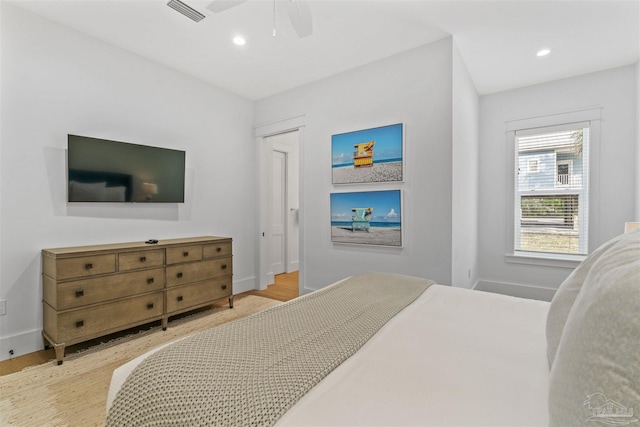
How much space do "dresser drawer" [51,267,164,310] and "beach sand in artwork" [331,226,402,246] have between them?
1903mm

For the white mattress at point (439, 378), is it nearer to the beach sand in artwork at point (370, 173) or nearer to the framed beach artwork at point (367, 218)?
the framed beach artwork at point (367, 218)

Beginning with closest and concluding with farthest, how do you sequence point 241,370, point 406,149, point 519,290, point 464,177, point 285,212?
point 241,370, point 406,149, point 464,177, point 519,290, point 285,212

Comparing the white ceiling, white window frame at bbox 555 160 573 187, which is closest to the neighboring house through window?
white window frame at bbox 555 160 573 187

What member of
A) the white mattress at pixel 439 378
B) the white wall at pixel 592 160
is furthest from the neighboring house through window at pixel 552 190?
the white mattress at pixel 439 378

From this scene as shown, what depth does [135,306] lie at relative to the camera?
8.52 feet

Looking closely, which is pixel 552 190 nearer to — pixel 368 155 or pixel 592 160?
pixel 592 160

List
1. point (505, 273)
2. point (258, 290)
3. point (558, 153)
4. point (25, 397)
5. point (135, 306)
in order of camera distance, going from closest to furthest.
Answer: point (25, 397) → point (135, 306) → point (558, 153) → point (505, 273) → point (258, 290)

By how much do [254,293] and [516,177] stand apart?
395cm

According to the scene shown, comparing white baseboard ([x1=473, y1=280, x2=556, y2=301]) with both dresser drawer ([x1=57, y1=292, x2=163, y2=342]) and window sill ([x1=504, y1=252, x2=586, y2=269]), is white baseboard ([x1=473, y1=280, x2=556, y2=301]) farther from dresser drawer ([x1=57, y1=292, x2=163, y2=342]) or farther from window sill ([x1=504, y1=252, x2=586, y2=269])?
dresser drawer ([x1=57, y1=292, x2=163, y2=342])

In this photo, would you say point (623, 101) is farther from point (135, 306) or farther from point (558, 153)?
point (135, 306)

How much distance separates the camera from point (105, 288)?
2.40 metres

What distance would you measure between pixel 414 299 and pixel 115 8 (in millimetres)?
3195

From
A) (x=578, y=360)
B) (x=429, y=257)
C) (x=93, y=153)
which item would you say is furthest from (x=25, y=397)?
(x=429, y=257)

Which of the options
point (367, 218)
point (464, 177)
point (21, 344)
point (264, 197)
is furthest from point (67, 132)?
point (464, 177)
